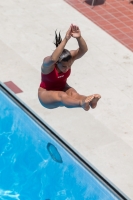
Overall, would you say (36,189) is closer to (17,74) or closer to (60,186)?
(60,186)

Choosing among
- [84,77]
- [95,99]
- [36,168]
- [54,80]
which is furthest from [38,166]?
[84,77]

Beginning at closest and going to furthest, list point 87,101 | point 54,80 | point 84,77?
point 87,101 < point 54,80 < point 84,77

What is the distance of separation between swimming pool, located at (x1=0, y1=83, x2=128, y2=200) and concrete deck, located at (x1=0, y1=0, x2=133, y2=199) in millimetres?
417

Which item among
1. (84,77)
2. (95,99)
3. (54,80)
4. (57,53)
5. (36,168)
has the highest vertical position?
(57,53)

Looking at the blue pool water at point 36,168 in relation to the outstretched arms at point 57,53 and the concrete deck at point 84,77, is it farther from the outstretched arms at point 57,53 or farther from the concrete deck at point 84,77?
the outstretched arms at point 57,53

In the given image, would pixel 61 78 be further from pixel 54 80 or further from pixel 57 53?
pixel 57 53

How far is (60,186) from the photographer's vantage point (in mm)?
8906

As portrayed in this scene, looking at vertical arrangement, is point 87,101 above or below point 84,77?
above

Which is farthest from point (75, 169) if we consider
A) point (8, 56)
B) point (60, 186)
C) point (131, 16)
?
point (131, 16)

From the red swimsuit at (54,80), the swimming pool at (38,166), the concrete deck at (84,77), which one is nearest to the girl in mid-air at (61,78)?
the red swimsuit at (54,80)

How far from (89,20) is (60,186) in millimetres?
5826

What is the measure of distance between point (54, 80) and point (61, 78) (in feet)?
0.37

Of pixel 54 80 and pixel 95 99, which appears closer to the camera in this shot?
pixel 95 99

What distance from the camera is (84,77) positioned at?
1118 cm
